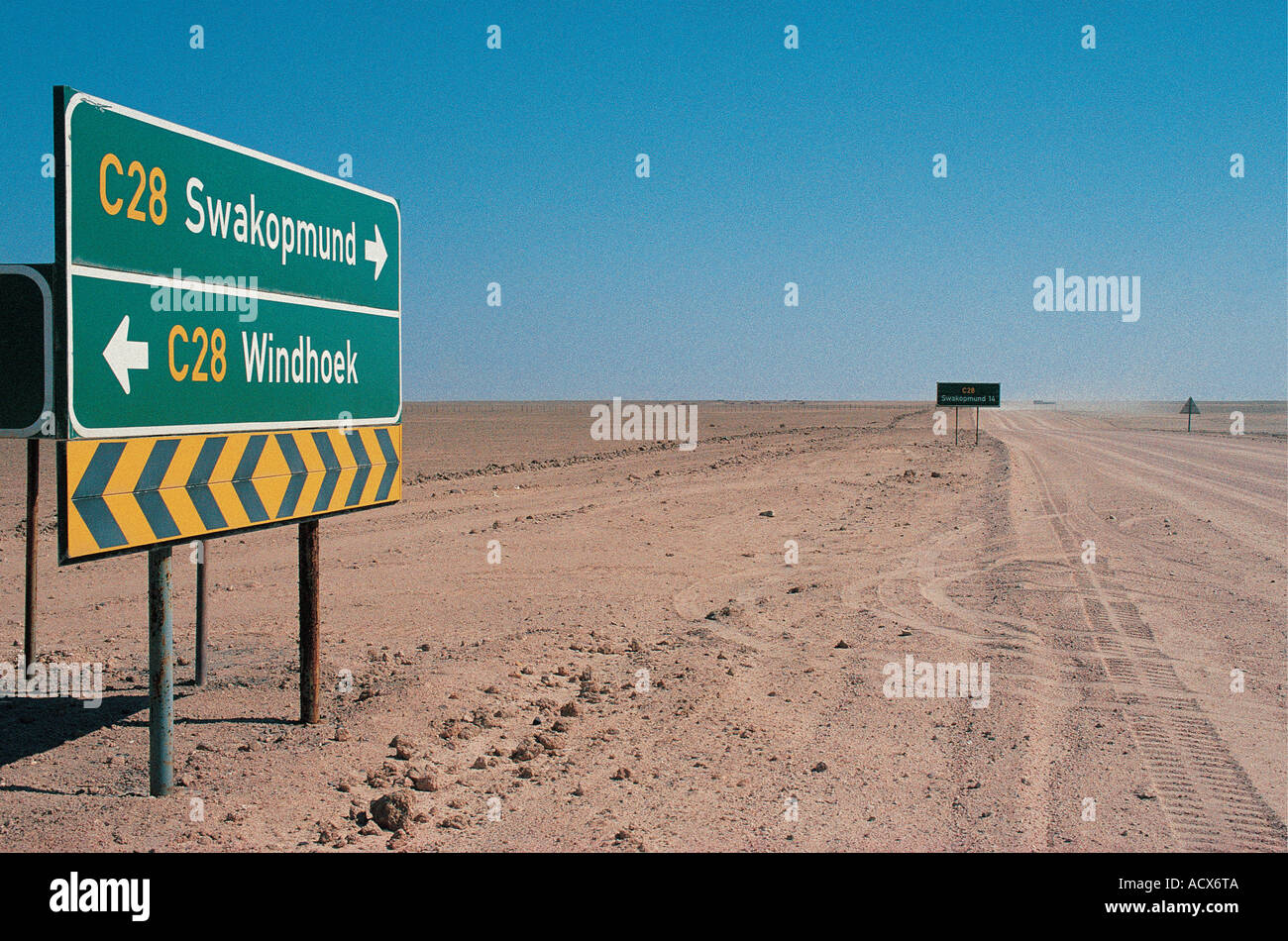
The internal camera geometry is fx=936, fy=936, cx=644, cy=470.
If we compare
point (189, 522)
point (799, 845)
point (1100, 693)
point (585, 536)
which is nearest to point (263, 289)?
point (189, 522)

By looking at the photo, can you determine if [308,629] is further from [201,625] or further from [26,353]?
[26,353]

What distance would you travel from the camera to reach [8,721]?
6125 millimetres

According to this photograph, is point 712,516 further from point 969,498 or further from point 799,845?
point 799,845

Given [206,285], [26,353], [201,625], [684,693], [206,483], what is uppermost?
[206,285]

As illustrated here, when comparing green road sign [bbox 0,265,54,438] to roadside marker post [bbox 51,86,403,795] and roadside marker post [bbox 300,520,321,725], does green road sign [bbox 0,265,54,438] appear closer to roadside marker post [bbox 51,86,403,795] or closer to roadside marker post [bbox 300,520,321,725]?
roadside marker post [bbox 51,86,403,795]

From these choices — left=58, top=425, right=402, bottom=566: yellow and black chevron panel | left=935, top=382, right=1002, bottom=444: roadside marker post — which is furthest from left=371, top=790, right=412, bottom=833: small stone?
left=935, top=382, right=1002, bottom=444: roadside marker post

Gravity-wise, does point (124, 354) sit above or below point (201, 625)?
above

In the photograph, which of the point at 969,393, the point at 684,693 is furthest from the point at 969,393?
the point at 684,693

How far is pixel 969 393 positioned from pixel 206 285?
3970cm

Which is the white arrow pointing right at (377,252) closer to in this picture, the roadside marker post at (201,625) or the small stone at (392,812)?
the roadside marker post at (201,625)

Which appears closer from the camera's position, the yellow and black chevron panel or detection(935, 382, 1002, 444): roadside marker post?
the yellow and black chevron panel

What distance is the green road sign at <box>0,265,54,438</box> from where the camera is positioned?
4199mm

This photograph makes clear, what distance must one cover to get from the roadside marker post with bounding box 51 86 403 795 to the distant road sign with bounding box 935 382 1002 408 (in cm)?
3686

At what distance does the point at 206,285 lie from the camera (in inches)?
196
